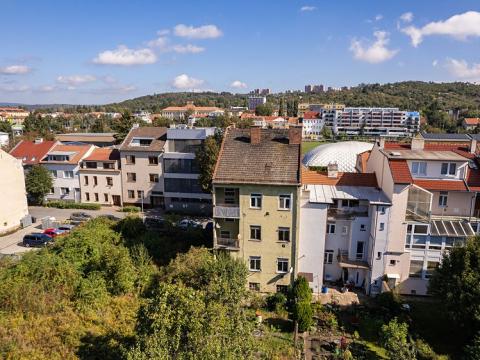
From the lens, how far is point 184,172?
5138 centimetres

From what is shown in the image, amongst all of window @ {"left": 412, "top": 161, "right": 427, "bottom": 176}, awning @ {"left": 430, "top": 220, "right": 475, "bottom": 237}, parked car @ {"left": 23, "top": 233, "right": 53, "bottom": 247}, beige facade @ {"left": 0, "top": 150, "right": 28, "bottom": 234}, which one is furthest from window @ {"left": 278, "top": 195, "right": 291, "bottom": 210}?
beige facade @ {"left": 0, "top": 150, "right": 28, "bottom": 234}

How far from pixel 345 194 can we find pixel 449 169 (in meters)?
9.68

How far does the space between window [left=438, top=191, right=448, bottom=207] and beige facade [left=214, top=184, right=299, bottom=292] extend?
1379cm

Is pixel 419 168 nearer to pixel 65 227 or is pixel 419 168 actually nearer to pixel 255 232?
pixel 255 232

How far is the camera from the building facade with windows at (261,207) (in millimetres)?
28281

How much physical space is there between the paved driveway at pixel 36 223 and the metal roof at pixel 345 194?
1231 inches

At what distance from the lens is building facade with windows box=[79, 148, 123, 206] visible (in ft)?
179

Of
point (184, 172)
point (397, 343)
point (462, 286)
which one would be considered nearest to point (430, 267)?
point (462, 286)

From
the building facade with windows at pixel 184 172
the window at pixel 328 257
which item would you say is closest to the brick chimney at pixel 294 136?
the window at pixel 328 257

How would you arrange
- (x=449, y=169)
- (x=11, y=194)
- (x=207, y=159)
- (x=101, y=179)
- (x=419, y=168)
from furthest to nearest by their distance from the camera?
(x=101, y=179), (x=207, y=159), (x=11, y=194), (x=419, y=168), (x=449, y=169)

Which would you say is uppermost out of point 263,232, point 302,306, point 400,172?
point 400,172

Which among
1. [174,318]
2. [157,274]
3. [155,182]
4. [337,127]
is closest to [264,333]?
[157,274]

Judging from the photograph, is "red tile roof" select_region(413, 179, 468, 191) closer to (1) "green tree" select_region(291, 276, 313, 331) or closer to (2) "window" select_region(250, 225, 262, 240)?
(1) "green tree" select_region(291, 276, 313, 331)

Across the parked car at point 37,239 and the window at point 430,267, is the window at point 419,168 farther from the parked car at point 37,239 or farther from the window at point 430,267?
the parked car at point 37,239
